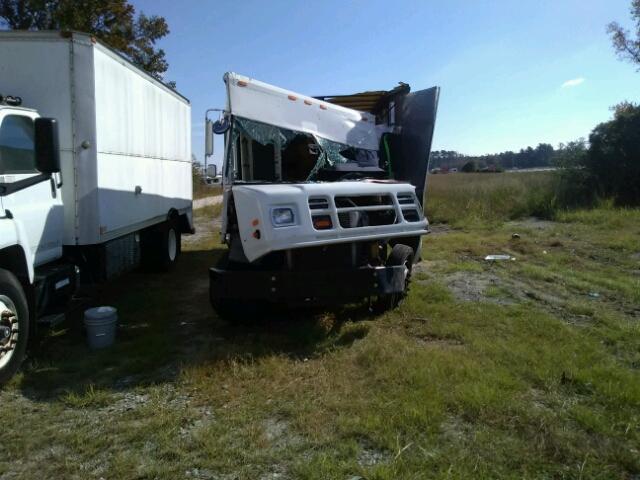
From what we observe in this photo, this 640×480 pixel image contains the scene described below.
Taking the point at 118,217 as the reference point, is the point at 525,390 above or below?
below

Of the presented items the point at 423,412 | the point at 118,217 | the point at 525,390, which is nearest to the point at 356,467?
the point at 423,412

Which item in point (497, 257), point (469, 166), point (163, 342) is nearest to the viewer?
point (163, 342)

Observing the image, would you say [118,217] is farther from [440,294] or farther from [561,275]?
[561,275]

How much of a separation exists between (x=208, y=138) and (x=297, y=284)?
2.71 metres

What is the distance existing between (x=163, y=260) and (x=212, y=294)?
3.75 m

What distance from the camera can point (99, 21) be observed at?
795 inches

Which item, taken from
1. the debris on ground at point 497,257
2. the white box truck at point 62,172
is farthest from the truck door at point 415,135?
the white box truck at point 62,172

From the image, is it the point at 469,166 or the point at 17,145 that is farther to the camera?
the point at 469,166

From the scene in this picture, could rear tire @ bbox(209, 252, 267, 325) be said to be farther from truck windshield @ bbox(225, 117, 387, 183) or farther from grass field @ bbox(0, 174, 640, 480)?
truck windshield @ bbox(225, 117, 387, 183)

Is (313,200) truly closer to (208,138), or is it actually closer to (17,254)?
(208,138)

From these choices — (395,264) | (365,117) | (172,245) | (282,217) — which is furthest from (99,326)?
(365,117)

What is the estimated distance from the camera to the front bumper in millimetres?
4824

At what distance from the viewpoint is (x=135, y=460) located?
3047mm

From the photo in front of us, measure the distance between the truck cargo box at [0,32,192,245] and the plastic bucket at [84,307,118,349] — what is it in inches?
37.4
